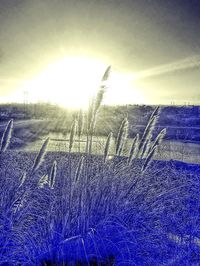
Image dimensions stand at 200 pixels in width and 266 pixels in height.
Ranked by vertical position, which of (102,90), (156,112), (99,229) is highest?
(102,90)

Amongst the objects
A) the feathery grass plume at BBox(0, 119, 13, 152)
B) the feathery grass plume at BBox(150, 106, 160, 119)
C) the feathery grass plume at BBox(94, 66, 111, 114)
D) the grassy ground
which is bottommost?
the grassy ground

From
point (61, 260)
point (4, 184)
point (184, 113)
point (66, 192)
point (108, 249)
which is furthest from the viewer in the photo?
point (184, 113)

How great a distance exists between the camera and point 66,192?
11.5ft

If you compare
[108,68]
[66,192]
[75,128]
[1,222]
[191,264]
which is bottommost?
[191,264]

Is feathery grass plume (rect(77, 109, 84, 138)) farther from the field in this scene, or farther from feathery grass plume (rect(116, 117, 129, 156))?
feathery grass plume (rect(116, 117, 129, 156))

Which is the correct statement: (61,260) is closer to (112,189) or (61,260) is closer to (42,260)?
(42,260)

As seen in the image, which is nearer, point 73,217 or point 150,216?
point 73,217

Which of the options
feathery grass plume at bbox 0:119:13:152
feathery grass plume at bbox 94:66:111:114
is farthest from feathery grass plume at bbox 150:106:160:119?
feathery grass plume at bbox 0:119:13:152

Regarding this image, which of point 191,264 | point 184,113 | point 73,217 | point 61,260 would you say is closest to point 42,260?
point 61,260

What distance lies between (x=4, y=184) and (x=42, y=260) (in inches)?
44.6

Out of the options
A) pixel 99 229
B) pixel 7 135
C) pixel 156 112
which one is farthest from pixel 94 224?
pixel 156 112

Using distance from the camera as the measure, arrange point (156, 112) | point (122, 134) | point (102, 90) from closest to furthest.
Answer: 1. point (102, 90)
2. point (122, 134)
3. point (156, 112)

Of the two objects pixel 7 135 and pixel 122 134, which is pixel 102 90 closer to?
pixel 122 134

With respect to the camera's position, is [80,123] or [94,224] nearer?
[94,224]
